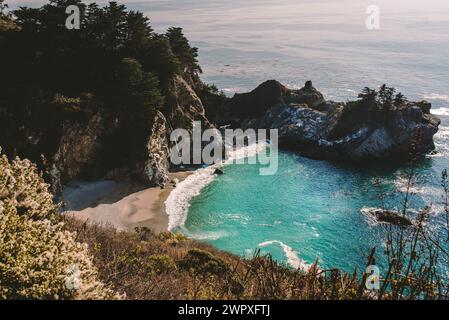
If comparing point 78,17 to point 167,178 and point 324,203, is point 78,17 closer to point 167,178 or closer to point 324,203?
point 167,178

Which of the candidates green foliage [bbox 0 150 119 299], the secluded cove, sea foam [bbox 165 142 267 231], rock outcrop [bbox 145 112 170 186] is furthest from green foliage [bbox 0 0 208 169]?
green foliage [bbox 0 150 119 299]

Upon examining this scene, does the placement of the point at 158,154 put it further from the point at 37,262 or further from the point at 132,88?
the point at 37,262

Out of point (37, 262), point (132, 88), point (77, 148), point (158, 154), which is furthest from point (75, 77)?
point (37, 262)

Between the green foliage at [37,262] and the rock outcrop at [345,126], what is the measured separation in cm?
5772

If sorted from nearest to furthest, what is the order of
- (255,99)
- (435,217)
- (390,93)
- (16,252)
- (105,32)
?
(16,252) → (435,217) → (105,32) → (390,93) → (255,99)

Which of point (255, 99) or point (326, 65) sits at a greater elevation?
point (326, 65)

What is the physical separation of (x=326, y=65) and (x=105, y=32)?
121185 mm

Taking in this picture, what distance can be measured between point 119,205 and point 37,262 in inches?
1311

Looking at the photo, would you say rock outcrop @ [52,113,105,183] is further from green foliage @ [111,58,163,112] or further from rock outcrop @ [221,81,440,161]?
rock outcrop @ [221,81,440,161]

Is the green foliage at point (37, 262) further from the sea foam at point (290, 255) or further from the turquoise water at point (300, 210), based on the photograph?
the turquoise water at point (300, 210)

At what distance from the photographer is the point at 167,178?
2117 inches

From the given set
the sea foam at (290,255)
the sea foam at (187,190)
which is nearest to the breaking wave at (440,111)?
the sea foam at (187,190)
